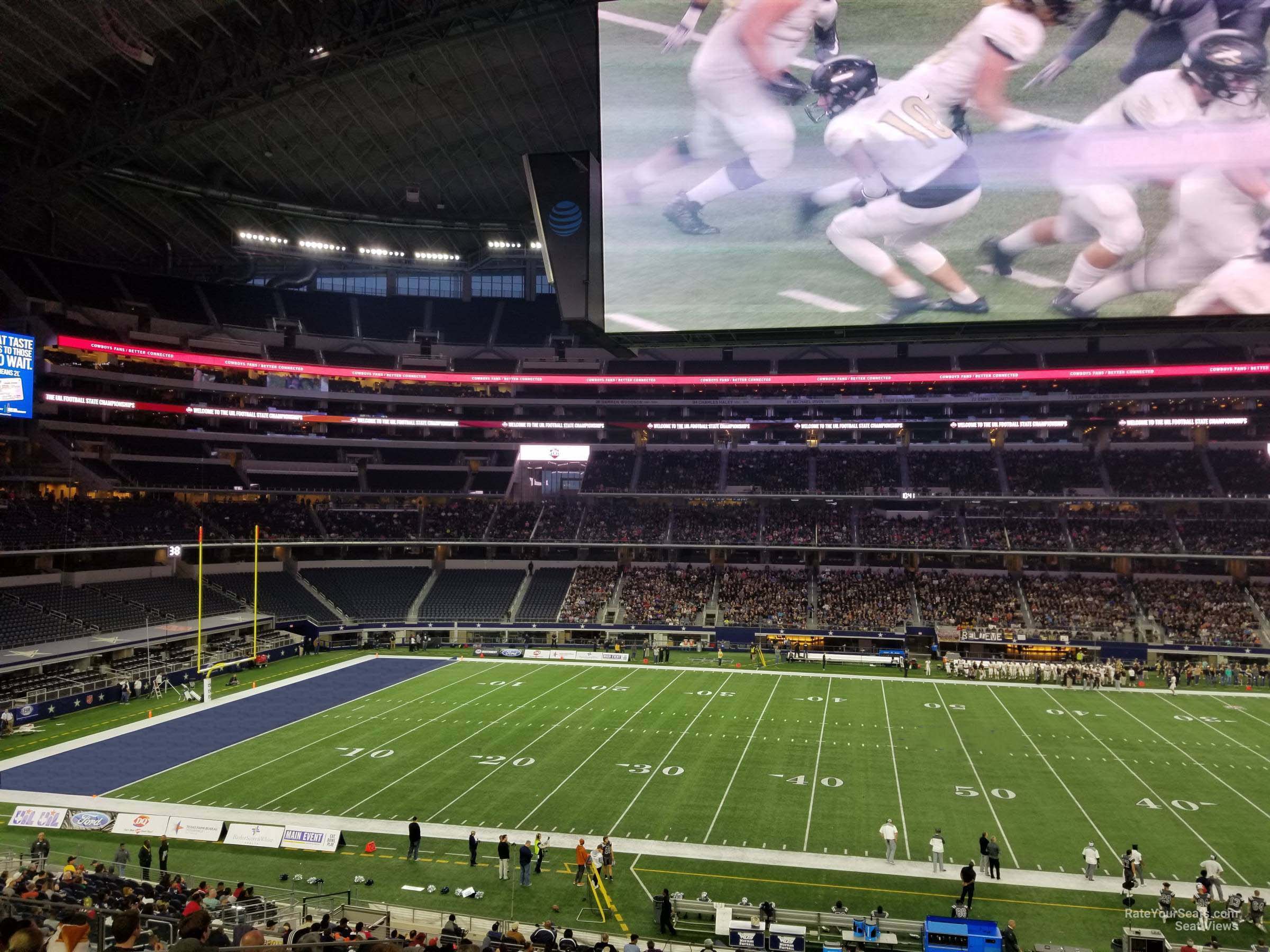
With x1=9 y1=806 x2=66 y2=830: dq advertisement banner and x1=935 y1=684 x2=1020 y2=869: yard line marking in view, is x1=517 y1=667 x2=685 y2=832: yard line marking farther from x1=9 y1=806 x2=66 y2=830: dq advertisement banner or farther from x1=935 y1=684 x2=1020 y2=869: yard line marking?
x1=9 y1=806 x2=66 y2=830: dq advertisement banner

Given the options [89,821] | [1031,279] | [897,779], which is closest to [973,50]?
[1031,279]

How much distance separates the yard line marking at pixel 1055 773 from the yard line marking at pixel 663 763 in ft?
38.3

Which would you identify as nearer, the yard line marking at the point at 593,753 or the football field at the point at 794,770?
the football field at the point at 794,770

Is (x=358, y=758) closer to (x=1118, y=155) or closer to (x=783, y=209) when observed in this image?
(x=783, y=209)

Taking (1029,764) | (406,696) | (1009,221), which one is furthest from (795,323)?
(406,696)

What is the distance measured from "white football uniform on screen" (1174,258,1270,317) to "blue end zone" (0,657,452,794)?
29592 mm

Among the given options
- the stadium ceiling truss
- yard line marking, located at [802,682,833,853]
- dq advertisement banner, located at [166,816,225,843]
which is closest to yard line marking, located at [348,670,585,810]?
dq advertisement banner, located at [166,816,225,843]

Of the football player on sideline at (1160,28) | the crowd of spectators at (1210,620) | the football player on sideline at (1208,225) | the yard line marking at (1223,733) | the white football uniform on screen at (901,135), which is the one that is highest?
the football player on sideline at (1160,28)

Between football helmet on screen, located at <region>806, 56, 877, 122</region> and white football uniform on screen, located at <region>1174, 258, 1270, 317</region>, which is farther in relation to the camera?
football helmet on screen, located at <region>806, 56, 877, 122</region>

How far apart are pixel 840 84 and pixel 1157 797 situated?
21.5 metres

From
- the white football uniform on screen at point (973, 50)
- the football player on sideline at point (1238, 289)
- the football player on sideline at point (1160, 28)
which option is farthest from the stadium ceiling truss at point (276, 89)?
the football player on sideline at point (1238, 289)

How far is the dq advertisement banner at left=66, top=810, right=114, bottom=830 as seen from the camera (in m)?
23.3

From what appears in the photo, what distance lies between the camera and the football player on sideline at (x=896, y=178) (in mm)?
15930

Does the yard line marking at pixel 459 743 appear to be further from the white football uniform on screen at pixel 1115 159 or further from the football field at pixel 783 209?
the white football uniform on screen at pixel 1115 159
